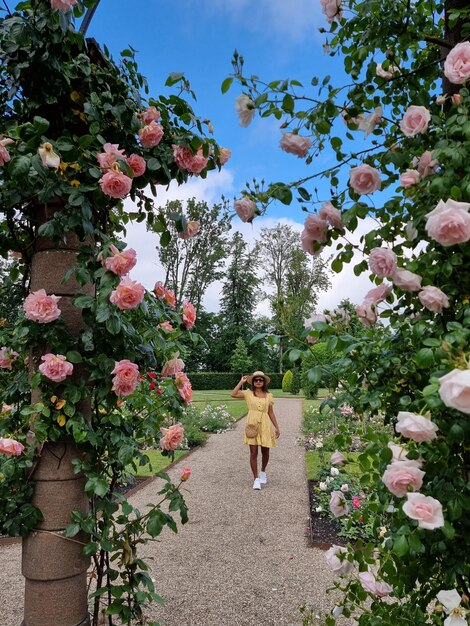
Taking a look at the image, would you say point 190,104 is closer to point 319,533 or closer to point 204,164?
point 204,164

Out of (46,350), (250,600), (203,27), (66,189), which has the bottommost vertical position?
(250,600)

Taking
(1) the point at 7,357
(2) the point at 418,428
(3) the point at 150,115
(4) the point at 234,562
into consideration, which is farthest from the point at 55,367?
(4) the point at 234,562


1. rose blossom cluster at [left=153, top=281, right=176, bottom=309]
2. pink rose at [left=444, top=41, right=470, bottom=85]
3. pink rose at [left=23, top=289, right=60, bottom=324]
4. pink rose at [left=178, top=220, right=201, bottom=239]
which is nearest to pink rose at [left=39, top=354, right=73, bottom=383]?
pink rose at [left=23, top=289, right=60, bottom=324]

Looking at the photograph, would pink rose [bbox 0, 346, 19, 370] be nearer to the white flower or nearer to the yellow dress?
the white flower

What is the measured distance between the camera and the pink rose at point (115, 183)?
59.8 inches

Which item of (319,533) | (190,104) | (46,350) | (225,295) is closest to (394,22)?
(190,104)

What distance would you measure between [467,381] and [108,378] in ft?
4.21

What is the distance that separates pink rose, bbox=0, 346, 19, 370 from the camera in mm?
1816

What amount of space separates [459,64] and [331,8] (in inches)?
27.4

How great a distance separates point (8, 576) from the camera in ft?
11.6

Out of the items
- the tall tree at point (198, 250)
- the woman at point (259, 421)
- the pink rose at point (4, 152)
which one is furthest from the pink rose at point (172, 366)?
the tall tree at point (198, 250)

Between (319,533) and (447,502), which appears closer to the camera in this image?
(447,502)

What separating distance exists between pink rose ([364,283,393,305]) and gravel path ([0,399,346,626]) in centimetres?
247

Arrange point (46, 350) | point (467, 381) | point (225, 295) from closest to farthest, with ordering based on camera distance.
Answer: point (467, 381), point (46, 350), point (225, 295)
